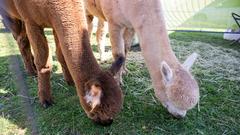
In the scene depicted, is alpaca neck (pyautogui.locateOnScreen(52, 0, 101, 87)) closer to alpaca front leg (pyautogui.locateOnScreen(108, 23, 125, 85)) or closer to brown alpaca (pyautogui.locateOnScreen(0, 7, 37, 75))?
alpaca front leg (pyautogui.locateOnScreen(108, 23, 125, 85))

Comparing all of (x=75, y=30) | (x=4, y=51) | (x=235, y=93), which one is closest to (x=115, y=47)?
(x=75, y=30)

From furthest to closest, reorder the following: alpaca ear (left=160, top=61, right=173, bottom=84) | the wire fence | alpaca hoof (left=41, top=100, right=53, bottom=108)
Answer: the wire fence
alpaca hoof (left=41, top=100, right=53, bottom=108)
alpaca ear (left=160, top=61, right=173, bottom=84)

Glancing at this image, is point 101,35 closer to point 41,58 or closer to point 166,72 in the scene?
point 41,58

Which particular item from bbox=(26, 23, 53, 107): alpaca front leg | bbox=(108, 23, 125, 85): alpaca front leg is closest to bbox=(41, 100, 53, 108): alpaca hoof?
→ bbox=(26, 23, 53, 107): alpaca front leg

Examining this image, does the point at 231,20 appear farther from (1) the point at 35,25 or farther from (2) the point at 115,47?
(1) the point at 35,25

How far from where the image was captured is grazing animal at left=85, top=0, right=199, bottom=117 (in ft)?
8.34

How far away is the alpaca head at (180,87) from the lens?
2.51m

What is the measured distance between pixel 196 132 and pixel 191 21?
3.13 metres

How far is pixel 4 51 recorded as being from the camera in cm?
497

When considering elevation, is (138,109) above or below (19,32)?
below

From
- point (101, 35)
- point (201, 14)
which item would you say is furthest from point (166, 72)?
point (201, 14)

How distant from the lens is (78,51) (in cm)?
251

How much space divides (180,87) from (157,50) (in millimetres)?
436

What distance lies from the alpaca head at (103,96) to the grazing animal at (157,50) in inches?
19.3
